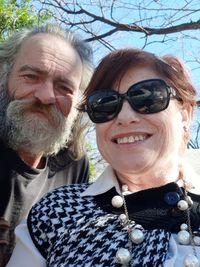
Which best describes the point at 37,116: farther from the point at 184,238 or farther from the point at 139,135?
the point at 184,238

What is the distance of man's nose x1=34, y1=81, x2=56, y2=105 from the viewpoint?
2295mm

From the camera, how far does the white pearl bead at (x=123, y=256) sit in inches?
51.1

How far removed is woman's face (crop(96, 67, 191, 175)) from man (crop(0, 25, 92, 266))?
81 cm

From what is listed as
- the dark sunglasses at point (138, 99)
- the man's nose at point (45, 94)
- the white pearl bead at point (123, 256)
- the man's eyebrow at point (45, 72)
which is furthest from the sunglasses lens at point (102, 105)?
the man's eyebrow at point (45, 72)

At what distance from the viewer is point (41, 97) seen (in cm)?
230

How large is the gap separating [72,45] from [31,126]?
2.20 ft

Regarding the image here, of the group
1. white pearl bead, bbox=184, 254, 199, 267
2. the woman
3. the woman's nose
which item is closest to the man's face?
the woman

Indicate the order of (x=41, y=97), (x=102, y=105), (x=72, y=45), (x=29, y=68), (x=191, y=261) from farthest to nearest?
(x=72, y=45) < (x=29, y=68) < (x=41, y=97) < (x=102, y=105) < (x=191, y=261)

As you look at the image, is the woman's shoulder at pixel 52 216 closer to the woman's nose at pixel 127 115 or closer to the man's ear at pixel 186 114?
the woman's nose at pixel 127 115

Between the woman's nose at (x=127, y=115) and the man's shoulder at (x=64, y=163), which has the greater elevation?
the woman's nose at (x=127, y=115)

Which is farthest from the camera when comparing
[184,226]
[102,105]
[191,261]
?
[102,105]

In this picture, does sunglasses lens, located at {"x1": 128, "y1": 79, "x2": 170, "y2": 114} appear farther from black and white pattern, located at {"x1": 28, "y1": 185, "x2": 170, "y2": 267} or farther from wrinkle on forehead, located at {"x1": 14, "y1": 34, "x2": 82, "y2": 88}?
wrinkle on forehead, located at {"x1": 14, "y1": 34, "x2": 82, "y2": 88}

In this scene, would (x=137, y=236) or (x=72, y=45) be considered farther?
(x=72, y=45)

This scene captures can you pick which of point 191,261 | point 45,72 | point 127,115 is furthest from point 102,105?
point 45,72
